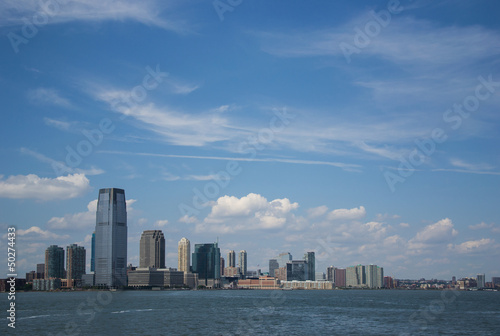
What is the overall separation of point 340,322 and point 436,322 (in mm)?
20230

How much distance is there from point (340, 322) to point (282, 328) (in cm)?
1940

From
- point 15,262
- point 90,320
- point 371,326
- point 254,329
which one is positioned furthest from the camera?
point 90,320

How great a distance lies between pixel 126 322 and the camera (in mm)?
107188

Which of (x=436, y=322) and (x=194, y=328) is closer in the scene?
(x=194, y=328)

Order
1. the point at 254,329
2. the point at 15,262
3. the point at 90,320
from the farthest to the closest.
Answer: the point at 90,320, the point at 254,329, the point at 15,262

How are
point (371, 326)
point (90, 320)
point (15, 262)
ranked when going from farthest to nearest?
point (90, 320)
point (371, 326)
point (15, 262)

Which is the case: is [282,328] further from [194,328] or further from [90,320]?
[90,320]

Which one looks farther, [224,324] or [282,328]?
[224,324]

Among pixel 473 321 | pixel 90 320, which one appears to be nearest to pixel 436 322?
pixel 473 321

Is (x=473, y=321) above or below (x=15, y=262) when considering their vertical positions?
below

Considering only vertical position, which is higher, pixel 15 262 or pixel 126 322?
pixel 15 262

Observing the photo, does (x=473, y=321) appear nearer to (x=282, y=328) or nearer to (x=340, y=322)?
(x=340, y=322)

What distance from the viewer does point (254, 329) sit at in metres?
93.2

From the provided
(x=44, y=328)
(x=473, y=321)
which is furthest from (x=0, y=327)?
(x=473, y=321)
